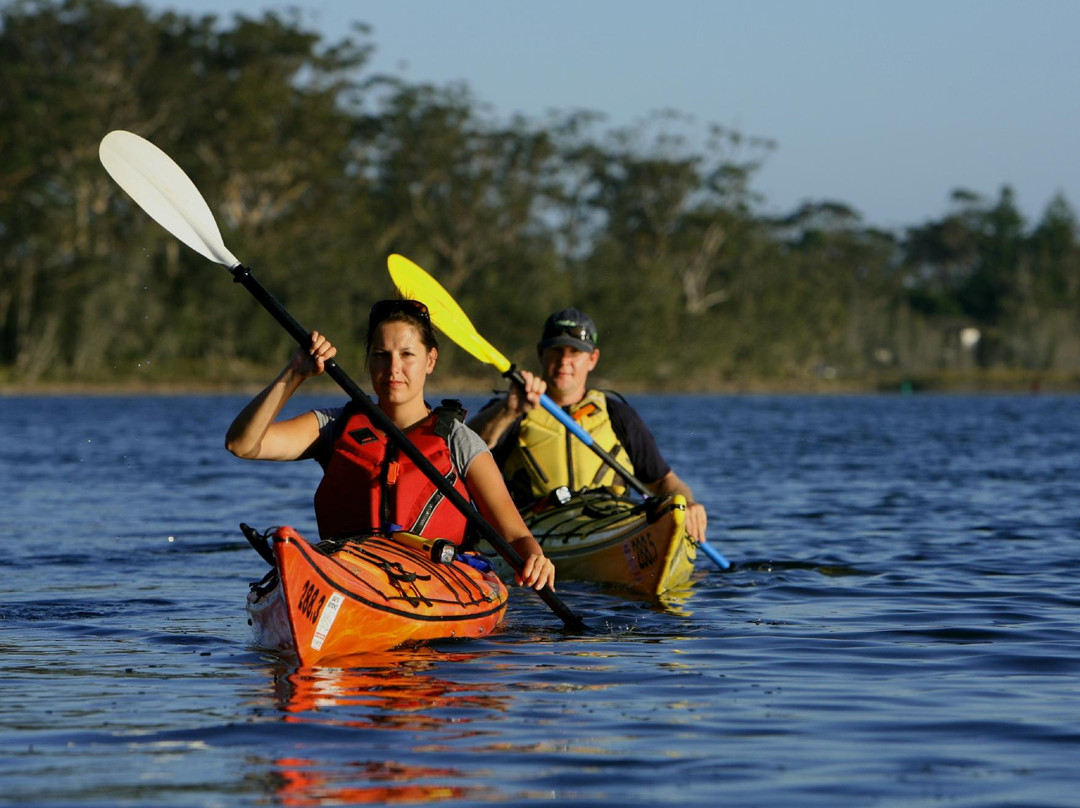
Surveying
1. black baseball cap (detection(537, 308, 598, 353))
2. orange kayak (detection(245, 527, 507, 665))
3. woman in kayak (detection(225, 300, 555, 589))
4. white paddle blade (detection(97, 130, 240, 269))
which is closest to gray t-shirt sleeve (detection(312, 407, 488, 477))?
woman in kayak (detection(225, 300, 555, 589))

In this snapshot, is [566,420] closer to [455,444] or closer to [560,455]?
[560,455]

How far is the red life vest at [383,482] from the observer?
5.48 metres

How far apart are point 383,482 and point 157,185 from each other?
1519 millimetres

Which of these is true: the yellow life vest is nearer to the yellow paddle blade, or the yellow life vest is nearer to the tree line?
the yellow paddle blade

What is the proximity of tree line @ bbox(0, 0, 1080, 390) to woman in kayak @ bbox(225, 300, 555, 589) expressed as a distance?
40861 mm

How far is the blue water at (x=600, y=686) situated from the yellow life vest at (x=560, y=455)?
1.95ft

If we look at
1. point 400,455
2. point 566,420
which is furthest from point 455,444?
point 566,420

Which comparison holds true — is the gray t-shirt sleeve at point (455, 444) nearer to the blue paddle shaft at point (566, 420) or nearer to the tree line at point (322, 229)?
the blue paddle shaft at point (566, 420)

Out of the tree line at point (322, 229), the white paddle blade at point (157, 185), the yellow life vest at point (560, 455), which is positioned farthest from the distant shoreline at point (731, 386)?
the white paddle blade at point (157, 185)

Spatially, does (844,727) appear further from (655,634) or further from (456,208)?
(456,208)

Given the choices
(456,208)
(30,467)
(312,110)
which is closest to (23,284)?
(312,110)

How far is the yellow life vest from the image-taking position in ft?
25.7

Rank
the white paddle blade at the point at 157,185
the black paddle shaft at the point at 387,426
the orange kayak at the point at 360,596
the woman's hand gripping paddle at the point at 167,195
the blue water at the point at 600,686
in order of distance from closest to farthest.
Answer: the blue water at the point at 600,686 < the orange kayak at the point at 360,596 < the black paddle shaft at the point at 387,426 < the woman's hand gripping paddle at the point at 167,195 < the white paddle blade at the point at 157,185

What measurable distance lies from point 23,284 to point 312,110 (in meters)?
10.7
